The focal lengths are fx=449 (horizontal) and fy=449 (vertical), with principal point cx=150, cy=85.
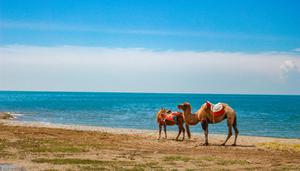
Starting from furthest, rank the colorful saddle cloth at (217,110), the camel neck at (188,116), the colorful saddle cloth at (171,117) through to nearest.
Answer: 1. the colorful saddle cloth at (171,117)
2. the camel neck at (188,116)
3. the colorful saddle cloth at (217,110)

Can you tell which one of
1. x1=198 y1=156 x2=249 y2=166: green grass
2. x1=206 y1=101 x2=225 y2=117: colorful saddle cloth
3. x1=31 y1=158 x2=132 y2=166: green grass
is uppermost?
x1=206 y1=101 x2=225 y2=117: colorful saddle cloth

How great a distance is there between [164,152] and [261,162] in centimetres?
414

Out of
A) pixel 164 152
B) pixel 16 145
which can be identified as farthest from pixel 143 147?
pixel 16 145

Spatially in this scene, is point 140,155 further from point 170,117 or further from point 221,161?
point 170,117

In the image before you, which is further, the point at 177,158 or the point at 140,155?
the point at 140,155

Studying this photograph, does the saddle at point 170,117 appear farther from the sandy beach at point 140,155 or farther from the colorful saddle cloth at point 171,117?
the sandy beach at point 140,155

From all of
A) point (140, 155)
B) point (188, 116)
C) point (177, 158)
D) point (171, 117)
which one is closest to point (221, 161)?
point (177, 158)

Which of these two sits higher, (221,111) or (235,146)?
(221,111)


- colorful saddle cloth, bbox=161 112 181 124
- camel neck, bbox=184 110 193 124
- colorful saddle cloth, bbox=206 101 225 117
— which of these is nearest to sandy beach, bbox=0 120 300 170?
camel neck, bbox=184 110 193 124

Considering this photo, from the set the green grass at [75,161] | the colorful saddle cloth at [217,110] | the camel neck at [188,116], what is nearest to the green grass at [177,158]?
the green grass at [75,161]

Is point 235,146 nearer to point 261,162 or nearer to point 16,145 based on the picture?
point 261,162

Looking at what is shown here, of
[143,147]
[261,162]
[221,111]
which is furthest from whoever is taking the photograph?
[221,111]

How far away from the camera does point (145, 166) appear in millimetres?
14594

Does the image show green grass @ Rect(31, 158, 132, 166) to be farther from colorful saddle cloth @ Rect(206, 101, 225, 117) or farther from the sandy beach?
colorful saddle cloth @ Rect(206, 101, 225, 117)
